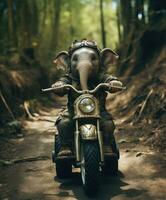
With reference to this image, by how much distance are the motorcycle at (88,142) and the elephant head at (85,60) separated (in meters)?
0.37

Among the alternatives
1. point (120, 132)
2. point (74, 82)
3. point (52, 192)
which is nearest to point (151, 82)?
point (120, 132)

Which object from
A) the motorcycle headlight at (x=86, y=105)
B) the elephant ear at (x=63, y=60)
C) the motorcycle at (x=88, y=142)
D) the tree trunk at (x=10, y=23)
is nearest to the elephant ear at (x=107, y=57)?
the elephant ear at (x=63, y=60)

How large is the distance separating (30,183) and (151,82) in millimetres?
7582

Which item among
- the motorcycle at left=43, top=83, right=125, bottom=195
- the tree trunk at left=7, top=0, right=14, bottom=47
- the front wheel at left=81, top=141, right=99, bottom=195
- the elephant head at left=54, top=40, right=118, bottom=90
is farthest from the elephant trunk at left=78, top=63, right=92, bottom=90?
the tree trunk at left=7, top=0, right=14, bottom=47

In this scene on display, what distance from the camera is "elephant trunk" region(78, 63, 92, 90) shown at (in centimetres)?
721

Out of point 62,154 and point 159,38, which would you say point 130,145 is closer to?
point 62,154

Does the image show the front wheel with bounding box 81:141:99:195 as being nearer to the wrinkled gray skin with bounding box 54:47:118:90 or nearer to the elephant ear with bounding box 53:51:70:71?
the wrinkled gray skin with bounding box 54:47:118:90

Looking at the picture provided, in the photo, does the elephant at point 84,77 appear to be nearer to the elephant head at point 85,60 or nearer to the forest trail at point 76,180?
the elephant head at point 85,60

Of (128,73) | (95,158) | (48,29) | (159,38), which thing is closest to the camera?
(95,158)

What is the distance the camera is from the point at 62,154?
23.4 feet

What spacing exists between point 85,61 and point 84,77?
0.30 metres

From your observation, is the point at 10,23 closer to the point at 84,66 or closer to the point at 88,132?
the point at 84,66

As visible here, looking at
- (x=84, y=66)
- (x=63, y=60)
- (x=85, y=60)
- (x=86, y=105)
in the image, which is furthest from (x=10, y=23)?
(x=86, y=105)

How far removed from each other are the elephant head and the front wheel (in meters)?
1.14
